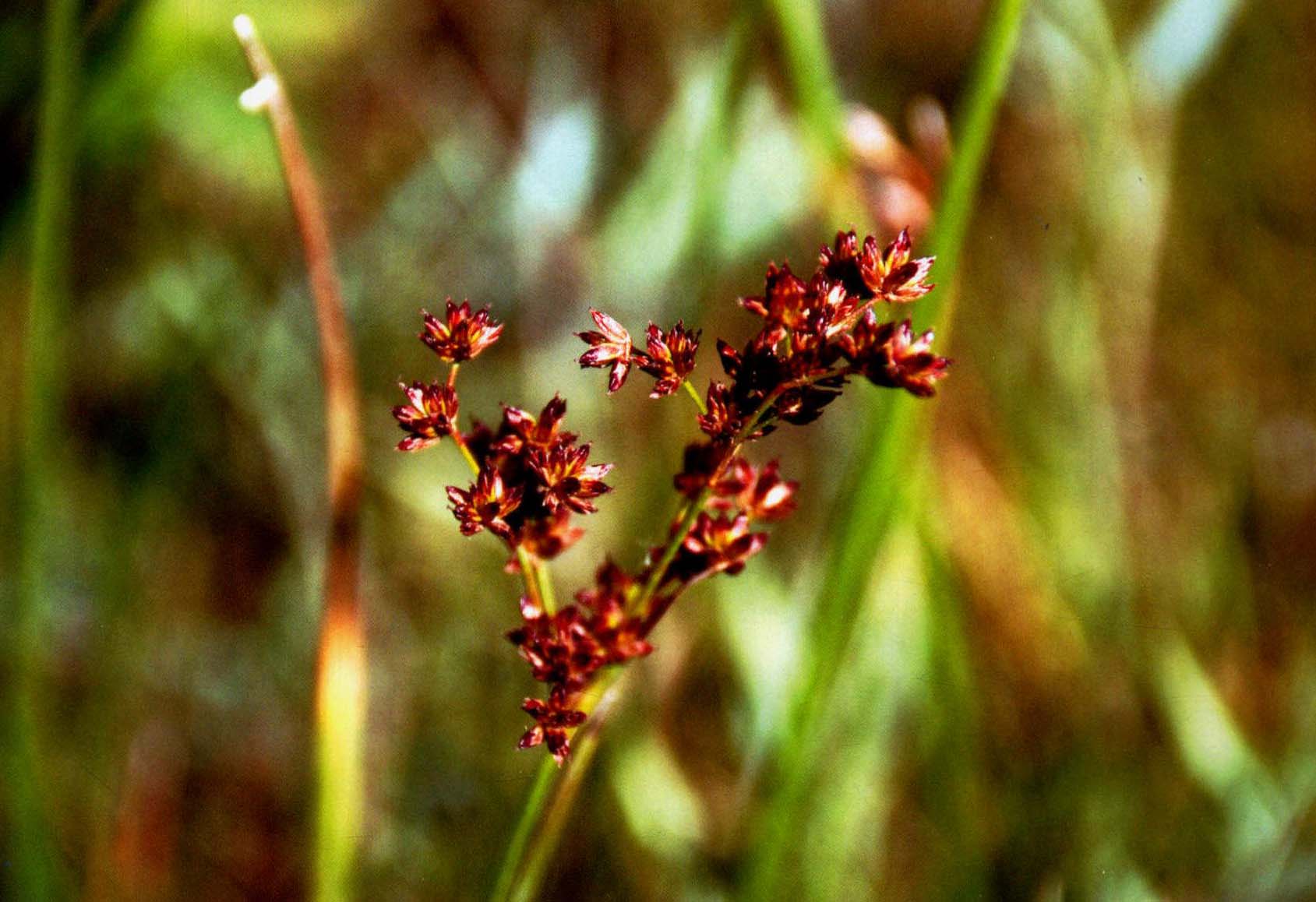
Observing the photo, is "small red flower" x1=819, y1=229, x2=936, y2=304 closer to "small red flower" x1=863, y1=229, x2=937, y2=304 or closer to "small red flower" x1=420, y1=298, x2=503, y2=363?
"small red flower" x1=863, y1=229, x2=937, y2=304

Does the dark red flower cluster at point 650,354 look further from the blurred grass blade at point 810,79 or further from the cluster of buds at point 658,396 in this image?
the blurred grass blade at point 810,79

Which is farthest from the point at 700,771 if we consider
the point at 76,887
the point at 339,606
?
the point at 339,606

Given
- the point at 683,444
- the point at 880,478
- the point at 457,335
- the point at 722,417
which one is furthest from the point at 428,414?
the point at 683,444

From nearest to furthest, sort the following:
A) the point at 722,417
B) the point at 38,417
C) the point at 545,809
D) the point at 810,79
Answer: the point at 722,417, the point at 545,809, the point at 38,417, the point at 810,79

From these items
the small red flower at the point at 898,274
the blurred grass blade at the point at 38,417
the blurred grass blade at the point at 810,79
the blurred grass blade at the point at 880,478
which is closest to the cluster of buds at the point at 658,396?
the small red flower at the point at 898,274

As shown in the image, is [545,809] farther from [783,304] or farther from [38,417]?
[38,417]

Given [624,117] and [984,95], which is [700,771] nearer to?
[984,95]
